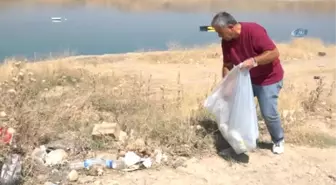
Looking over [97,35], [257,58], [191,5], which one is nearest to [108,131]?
[257,58]

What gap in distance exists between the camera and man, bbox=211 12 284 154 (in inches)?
166

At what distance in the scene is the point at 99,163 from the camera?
416 centimetres

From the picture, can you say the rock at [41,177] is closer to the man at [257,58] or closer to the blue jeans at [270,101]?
the man at [257,58]

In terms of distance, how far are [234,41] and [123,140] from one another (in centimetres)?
127

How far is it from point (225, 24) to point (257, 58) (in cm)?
38

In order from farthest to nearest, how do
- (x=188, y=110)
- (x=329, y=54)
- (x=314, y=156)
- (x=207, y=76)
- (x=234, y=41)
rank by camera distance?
(x=329, y=54), (x=207, y=76), (x=188, y=110), (x=314, y=156), (x=234, y=41)

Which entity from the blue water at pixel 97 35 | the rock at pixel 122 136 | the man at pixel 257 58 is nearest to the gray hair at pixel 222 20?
the man at pixel 257 58

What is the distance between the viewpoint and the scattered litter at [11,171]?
3660 millimetres

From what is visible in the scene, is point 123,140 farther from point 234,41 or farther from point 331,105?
point 331,105

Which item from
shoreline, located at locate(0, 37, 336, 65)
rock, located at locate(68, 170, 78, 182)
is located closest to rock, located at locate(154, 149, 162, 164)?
rock, located at locate(68, 170, 78, 182)

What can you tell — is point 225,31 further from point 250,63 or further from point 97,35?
point 97,35

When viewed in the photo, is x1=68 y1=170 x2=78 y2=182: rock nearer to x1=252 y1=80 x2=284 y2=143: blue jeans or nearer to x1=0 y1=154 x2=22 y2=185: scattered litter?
x1=0 y1=154 x2=22 y2=185: scattered litter

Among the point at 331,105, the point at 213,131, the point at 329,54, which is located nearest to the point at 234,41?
the point at 213,131

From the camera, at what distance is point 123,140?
14.8ft
